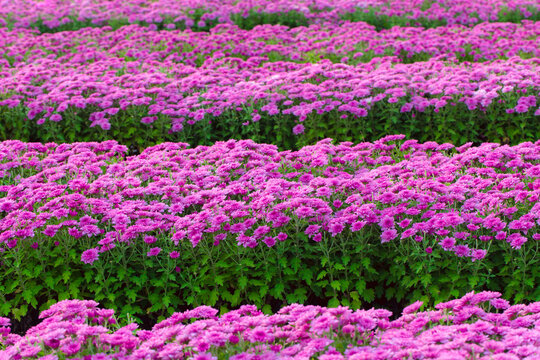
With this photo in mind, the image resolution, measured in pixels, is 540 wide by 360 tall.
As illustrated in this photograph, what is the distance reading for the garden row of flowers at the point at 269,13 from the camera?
15883 mm

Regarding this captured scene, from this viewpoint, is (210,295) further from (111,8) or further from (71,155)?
(111,8)

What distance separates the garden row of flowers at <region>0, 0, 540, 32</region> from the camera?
52.1ft

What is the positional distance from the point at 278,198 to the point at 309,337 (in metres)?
2.22

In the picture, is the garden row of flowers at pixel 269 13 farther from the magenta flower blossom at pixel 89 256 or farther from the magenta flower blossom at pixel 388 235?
the magenta flower blossom at pixel 388 235

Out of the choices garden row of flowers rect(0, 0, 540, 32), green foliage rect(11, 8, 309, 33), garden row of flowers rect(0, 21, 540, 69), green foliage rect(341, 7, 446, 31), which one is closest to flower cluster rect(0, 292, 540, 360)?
garden row of flowers rect(0, 21, 540, 69)

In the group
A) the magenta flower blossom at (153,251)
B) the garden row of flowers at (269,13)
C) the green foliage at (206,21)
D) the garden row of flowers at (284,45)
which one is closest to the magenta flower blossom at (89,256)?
the magenta flower blossom at (153,251)

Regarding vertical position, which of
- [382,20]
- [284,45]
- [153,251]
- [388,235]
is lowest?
[153,251]

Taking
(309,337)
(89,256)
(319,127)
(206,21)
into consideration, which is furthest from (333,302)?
(206,21)

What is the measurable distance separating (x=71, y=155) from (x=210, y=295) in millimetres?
3007

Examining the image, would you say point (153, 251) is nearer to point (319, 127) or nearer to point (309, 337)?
point (309, 337)

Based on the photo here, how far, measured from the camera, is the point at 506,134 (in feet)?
29.0

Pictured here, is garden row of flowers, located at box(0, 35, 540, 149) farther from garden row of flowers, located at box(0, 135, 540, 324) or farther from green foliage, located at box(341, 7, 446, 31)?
green foliage, located at box(341, 7, 446, 31)

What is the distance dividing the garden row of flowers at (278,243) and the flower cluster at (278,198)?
0.02m

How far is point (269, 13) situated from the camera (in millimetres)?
16766
